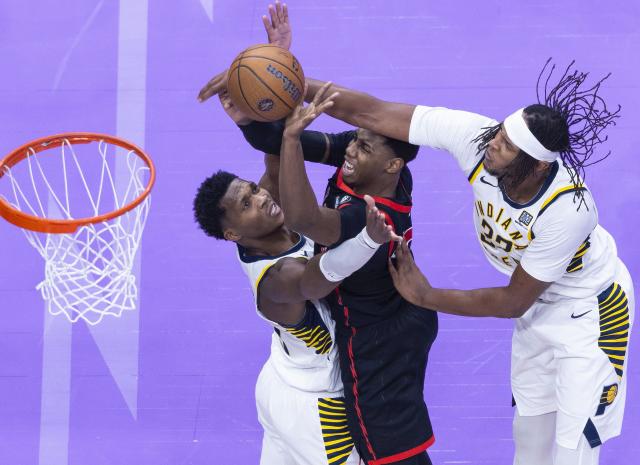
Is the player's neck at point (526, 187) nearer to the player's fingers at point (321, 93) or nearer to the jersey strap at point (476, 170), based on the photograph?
the jersey strap at point (476, 170)

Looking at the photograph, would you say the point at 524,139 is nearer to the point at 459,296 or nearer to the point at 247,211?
the point at 459,296

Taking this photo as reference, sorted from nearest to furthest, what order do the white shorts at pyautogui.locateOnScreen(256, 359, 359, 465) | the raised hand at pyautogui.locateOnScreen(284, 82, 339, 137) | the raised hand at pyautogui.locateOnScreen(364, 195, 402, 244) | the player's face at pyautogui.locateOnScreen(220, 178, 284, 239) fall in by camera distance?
the raised hand at pyautogui.locateOnScreen(284, 82, 339, 137)
the raised hand at pyautogui.locateOnScreen(364, 195, 402, 244)
the player's face at pyautogui.locateOnScreen(220, 178, 284, 239)
the white shorts at pyautogui.locateOnScreen(256, 359, 359, 465)

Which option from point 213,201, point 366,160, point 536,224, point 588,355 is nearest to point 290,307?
point 213,201

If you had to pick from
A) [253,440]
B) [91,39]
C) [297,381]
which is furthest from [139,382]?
[91,39]

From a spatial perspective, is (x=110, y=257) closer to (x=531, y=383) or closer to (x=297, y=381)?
(x=297, y=381)

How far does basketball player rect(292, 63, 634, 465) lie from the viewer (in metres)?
4.10

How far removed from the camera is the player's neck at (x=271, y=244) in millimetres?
4434

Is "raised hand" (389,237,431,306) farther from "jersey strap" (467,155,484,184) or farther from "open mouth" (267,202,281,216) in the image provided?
"open mouth" (267,202,281,216)

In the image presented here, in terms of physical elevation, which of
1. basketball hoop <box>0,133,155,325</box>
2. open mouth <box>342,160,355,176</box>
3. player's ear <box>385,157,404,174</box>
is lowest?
basketball hoop <box>0,133,155,325</box>

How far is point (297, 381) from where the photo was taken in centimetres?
460

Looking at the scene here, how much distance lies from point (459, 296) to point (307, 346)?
68cm

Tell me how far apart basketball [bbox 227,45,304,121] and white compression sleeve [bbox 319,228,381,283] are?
0.54 metres

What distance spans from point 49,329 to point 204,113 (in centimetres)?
171

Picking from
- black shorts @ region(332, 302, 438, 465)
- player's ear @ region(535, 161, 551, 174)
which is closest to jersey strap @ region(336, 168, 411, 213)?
black shorts @ region(332, 302, 438, 465)
